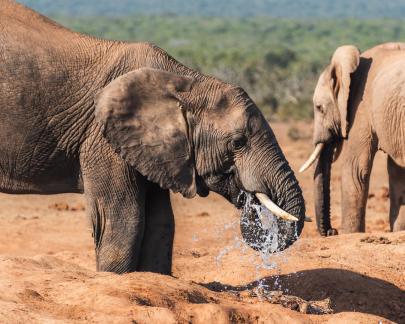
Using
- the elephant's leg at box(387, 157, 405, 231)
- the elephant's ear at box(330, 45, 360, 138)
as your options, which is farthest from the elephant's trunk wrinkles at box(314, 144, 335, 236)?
the elephant's leg at box(387, 157, 405, 231)

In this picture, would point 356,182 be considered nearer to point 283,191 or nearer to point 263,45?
point 283,191

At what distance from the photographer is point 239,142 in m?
7.91

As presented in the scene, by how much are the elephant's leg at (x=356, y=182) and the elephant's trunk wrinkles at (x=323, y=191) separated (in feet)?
0.68

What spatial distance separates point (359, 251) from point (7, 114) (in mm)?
3736

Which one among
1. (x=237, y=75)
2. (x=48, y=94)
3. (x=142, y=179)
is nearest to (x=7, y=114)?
(x=48, y=94)

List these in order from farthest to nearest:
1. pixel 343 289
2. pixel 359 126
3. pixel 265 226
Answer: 1. pixel 359 126
2. pixel 343 289
3. pixel 265 226

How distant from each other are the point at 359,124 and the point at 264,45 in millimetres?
72242

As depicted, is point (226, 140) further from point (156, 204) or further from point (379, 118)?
point (379, 118)

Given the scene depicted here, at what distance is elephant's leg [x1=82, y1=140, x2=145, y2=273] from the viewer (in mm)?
7887

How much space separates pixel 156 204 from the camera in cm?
830

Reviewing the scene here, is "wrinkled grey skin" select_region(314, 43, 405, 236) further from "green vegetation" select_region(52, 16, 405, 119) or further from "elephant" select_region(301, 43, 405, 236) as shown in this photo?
"green vegetation" select_region(52, 16, 405, 119)

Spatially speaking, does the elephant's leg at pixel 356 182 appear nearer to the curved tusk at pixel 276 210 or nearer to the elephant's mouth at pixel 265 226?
the elephant's mouth at pixel 265 226

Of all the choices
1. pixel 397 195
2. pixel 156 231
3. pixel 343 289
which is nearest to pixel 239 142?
pixel 156 231

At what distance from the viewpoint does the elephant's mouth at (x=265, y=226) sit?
25.8 ft
